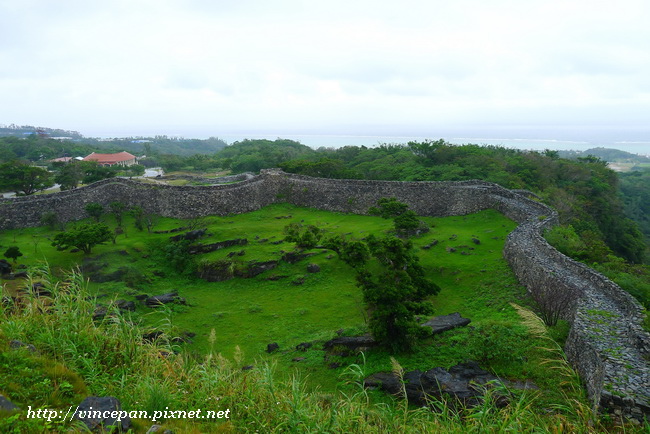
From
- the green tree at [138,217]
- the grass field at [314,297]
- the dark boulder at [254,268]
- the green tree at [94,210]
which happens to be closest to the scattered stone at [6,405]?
the grass field at [314,297]

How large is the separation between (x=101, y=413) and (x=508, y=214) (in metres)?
28.8

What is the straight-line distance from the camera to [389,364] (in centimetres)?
1325

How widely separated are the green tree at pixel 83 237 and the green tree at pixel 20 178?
16.2 meters

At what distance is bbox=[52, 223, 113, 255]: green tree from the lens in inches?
880

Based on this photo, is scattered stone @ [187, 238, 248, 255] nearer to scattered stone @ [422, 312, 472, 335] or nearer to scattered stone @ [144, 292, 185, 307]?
scattered stone @ [144, 292, 185, 307]

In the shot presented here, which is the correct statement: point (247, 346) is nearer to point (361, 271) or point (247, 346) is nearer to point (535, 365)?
point (361, 271)

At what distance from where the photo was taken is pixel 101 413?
5.60 m

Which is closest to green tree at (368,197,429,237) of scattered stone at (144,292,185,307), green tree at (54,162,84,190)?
scattered stone at (144,292,185,307)

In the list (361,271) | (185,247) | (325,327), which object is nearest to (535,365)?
(361,271)

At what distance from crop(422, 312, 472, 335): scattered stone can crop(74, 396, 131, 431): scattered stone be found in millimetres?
11514

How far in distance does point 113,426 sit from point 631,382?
1127cm

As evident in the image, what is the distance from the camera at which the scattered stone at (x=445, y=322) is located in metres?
14.7

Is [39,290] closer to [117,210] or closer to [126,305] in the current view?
[126,305]

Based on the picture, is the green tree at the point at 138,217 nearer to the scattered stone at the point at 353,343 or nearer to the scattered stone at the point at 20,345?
the scattered stone at the point at 353,343
